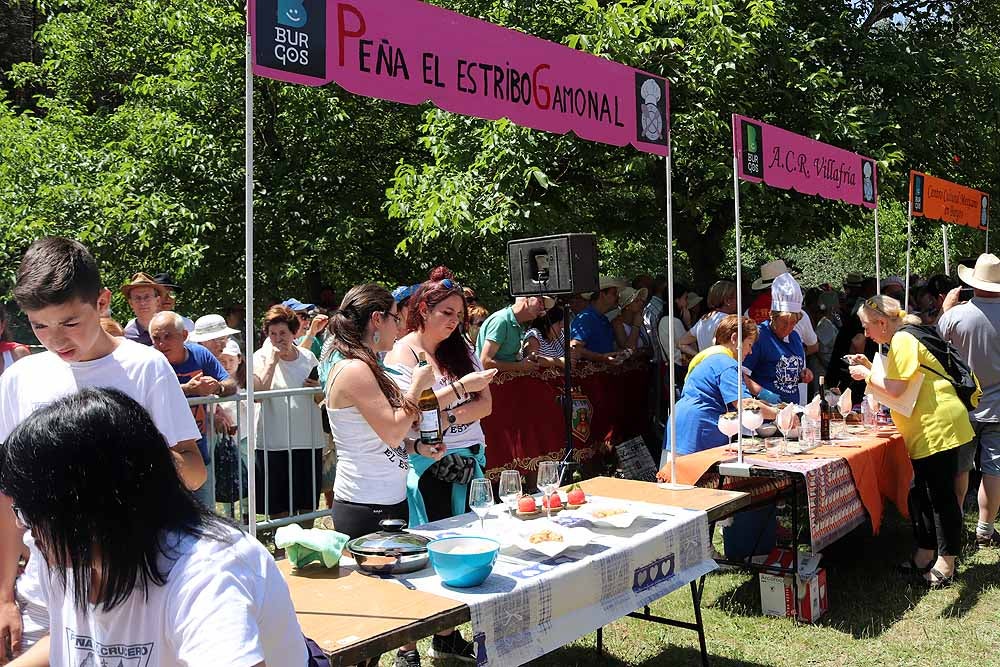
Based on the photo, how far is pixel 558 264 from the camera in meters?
5.95

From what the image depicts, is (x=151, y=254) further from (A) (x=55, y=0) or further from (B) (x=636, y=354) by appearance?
(B) (x=636, y=354)

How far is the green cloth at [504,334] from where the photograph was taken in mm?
6891

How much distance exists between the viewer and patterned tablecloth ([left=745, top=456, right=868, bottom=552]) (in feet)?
14.8

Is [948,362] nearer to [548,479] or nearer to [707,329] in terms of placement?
[707,329]

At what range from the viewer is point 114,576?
1.31m

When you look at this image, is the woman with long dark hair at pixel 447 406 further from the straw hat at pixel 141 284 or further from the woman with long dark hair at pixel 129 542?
the straw hat at pixel 141 284

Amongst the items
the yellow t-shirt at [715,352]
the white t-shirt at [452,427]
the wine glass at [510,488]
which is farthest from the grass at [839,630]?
the yellow t-shirt at [715,352]

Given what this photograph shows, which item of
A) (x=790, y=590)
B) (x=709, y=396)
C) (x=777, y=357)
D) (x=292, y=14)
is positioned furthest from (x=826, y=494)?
(x=292, y=14)

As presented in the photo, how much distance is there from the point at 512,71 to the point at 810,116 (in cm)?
748

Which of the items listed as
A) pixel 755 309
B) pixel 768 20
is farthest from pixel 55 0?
pixel 755 309

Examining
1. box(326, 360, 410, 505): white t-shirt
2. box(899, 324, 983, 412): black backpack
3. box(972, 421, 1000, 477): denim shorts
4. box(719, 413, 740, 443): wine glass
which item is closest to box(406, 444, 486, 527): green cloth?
box(326, 360, 410, 505): white t-shirt

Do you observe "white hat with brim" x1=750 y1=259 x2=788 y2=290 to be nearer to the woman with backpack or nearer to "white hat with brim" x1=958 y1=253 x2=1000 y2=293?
"white hat with brim" x1=958 y1=253 x2=1000 y2=293

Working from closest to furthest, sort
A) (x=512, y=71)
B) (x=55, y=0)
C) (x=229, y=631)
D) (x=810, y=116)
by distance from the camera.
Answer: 1. (x=229, y=631)
2. (x=512, y=71)
3. (x=810, y=116)
4. (x=55, y=0)

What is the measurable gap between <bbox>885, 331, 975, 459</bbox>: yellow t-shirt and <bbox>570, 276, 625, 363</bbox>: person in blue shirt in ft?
10.9
